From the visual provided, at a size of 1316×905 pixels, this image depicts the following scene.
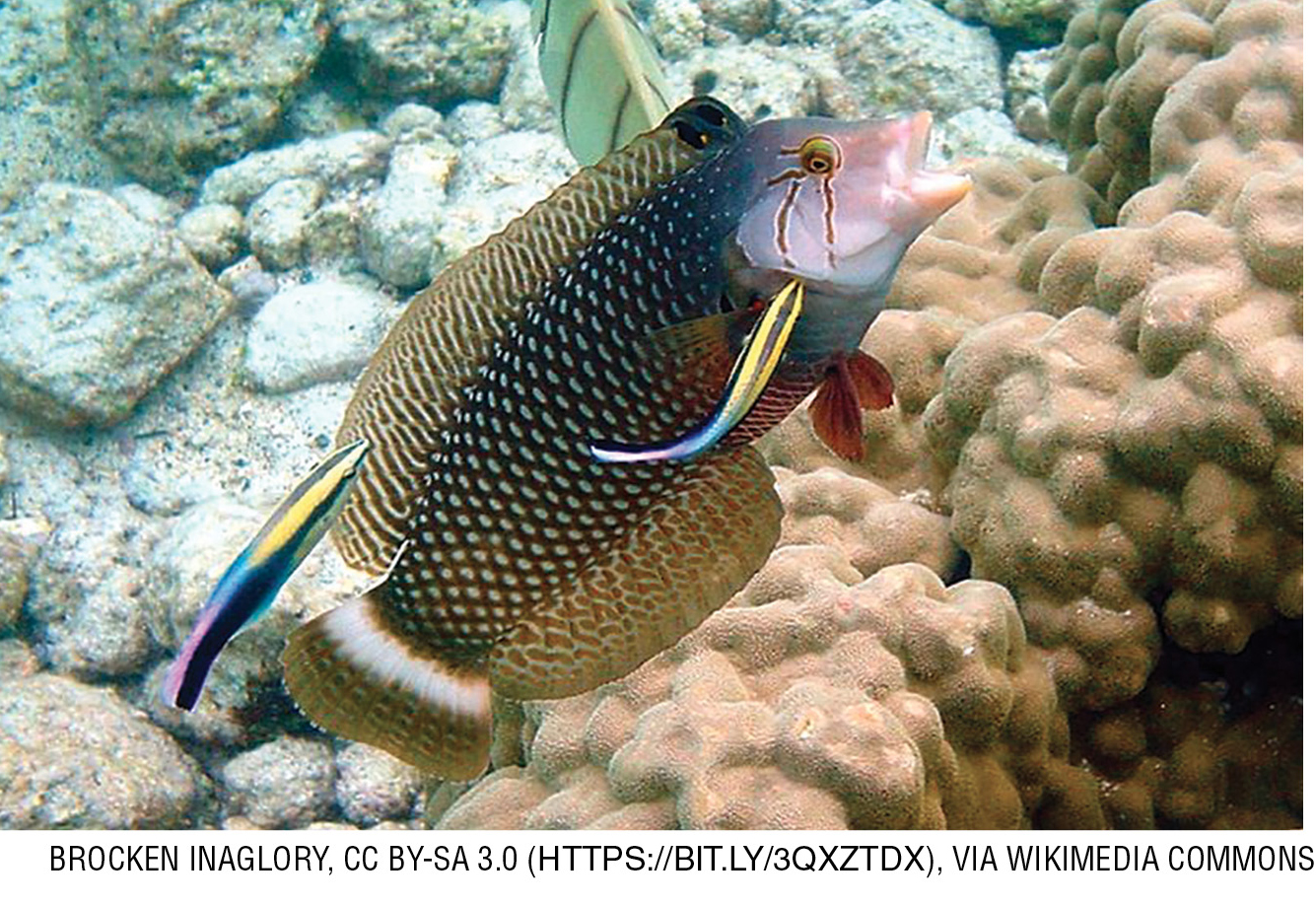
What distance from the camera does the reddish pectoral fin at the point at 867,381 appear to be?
1318mm

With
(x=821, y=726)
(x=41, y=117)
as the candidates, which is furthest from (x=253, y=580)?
(x=41, y=117)

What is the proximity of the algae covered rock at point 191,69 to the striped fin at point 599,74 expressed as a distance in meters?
4.82

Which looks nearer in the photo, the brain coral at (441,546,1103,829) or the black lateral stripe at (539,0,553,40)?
the brain coral at (441,546,1103,829)

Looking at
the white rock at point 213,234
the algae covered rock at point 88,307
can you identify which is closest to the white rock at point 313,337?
the algae covered rock at point 88,307

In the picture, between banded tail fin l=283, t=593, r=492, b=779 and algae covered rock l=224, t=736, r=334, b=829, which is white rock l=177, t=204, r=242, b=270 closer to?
algae covered rock l=224, t=736, r=334, b=829

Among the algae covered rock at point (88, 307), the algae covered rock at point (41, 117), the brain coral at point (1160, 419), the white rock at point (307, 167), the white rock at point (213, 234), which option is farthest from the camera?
the algae covered rock at point (41, 117)

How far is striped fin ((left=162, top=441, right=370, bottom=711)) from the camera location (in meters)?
1.01

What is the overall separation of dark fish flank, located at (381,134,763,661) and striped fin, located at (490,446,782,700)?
0.02 m

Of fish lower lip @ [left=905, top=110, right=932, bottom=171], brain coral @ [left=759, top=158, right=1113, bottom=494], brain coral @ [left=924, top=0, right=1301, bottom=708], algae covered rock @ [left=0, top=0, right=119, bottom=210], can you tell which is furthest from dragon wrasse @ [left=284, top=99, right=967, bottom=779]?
algae covered rock @ [left=0, top=0, right=119, bottom=210]

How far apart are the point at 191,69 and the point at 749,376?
7.10 m

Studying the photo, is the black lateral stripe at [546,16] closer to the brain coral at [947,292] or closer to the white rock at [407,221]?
the brain coral at [947,292]

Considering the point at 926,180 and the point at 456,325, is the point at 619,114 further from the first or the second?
the point at 926,180

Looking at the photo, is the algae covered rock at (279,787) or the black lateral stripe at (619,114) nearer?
the black lateral stripe at (619,114)

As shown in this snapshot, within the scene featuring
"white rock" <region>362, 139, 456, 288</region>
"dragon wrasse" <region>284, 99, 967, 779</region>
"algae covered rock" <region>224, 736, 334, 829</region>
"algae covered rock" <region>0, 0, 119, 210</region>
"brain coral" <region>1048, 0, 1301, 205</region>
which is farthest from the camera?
"algae covered rock" <region>0, 0, 119, 210</region>
